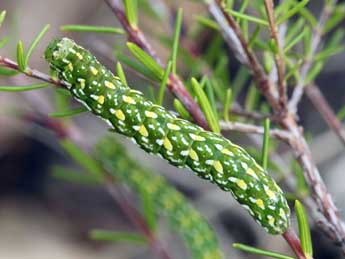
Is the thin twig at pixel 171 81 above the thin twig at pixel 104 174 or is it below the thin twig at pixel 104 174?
above

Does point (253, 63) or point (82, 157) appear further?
point (82, 157)

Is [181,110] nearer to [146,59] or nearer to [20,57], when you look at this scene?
[146,59]

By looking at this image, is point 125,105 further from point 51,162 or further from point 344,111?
point 51,162

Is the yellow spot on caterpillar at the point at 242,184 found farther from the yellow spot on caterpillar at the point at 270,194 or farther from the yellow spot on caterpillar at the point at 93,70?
the yellow spot on caterpillar at the point at 93,70

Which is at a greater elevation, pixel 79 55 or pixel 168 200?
pixel 79 55

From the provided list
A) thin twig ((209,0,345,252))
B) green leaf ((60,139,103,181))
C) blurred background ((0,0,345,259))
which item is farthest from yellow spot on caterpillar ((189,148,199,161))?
blurred background ((0,0,345,259))

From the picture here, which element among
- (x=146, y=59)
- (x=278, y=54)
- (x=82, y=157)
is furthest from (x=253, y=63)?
(x=82, y=157)

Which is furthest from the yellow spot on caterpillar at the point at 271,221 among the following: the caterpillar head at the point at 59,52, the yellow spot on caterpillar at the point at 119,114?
the caterpillar head at the point at 59,52
